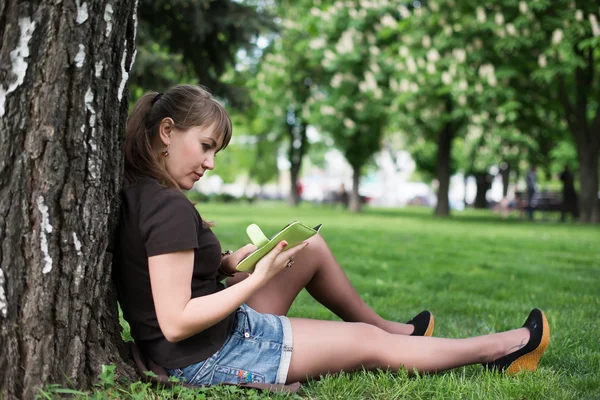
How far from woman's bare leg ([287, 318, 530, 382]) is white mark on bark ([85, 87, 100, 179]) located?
1.07m

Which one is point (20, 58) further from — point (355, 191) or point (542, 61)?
point (355, 191)

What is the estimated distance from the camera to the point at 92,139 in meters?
2.58

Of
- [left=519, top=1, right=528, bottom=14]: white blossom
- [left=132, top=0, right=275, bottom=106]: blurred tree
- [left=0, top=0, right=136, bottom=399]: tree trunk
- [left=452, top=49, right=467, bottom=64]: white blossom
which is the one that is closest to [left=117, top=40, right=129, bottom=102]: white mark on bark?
[left=0, top=0, right=136, bottom=399]: tree trunk

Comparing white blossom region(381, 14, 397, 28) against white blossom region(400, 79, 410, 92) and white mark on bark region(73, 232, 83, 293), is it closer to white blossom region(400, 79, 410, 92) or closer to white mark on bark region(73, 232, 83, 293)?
white blossom region(400, 79, 410, 92)

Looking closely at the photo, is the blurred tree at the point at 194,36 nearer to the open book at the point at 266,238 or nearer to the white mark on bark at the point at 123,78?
the white mark on bark at the point at 123,78

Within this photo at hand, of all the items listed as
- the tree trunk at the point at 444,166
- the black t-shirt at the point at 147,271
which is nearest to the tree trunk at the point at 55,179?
the black t-shirt at the point at 147,271

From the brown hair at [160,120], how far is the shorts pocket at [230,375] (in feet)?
2.58

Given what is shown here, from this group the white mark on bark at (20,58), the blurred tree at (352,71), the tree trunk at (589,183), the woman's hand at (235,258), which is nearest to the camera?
the white mark on bark at (20,58)

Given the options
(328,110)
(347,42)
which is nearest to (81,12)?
(347,42)

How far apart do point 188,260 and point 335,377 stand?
0.97 meters

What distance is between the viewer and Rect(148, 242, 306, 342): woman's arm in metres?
2.54

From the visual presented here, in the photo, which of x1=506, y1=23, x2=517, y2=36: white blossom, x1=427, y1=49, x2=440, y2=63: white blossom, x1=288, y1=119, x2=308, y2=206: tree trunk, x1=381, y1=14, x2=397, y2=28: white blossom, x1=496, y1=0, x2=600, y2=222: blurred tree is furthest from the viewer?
x1=288, y1=119, x2=308, y2=206: tree trunk

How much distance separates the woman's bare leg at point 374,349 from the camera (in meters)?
2.94

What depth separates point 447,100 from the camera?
20.7 meters
